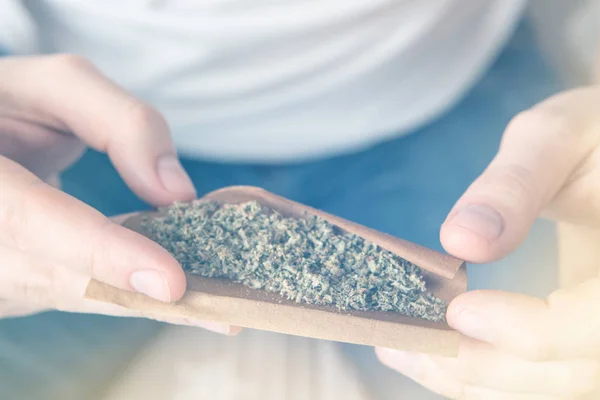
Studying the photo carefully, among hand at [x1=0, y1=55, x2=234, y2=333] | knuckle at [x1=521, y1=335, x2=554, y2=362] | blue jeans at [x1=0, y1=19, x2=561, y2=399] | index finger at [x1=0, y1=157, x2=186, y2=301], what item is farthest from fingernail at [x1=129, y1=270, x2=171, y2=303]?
knuckle at [x1=521, y1=335, x2=554, y2=362]

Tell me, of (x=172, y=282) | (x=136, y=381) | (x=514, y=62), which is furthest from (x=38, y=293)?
(x=514, y=62)

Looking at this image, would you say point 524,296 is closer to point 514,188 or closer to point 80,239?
point 514,188

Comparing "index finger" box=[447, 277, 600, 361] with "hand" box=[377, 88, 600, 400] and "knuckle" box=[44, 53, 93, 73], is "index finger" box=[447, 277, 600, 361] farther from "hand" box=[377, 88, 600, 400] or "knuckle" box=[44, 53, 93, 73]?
"knuckle" box=[44, 53, 93, 73]

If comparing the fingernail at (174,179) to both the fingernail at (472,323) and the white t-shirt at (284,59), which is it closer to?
the white t-shirt at (284,59)

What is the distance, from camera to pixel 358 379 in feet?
2.02

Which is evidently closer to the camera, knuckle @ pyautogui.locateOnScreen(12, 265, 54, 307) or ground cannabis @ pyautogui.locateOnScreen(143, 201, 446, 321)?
ground cannabis @ pyautogui.locateOnScreen(143, 201, 446, 321)

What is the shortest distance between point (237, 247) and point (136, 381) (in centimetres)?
25

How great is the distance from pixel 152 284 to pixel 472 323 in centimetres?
30

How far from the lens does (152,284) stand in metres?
0.46

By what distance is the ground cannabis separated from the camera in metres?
0.47

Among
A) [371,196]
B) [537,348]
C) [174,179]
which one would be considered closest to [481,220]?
[537,348]

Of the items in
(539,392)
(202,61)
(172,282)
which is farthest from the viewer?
(202,61)

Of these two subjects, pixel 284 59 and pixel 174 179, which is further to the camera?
pixel 284 59

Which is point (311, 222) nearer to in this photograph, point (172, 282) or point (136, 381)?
point (172, 282)
